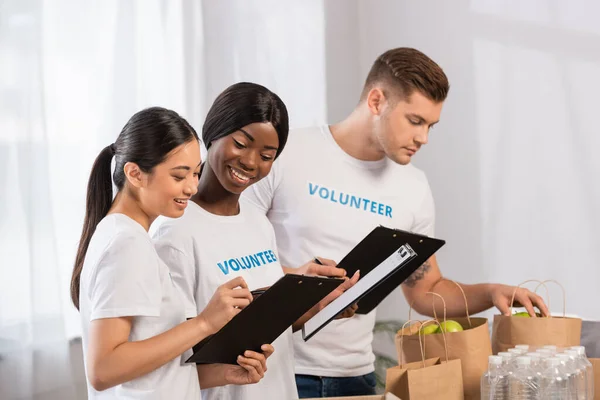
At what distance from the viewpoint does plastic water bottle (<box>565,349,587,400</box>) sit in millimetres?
1549

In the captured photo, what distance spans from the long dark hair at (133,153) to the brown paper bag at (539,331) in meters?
0.83

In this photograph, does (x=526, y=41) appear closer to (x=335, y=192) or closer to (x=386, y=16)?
(x=386, y=16)

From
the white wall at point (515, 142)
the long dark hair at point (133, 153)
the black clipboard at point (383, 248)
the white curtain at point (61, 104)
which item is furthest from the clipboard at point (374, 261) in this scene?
the white wall at point (515, 142)

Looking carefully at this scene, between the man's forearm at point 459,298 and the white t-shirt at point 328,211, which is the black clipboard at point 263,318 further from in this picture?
the man's forearm at point 459,298

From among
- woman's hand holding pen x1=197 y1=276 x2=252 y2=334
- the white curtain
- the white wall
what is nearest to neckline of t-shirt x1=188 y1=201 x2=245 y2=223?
woman's hand holding pen x1=197 y1=276 x2=252 y2=334

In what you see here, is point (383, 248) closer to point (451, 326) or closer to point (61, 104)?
point (451, 326)

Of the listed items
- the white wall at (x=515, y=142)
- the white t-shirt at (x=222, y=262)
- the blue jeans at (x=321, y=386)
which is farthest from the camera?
the white wall at (x=515, y=142)

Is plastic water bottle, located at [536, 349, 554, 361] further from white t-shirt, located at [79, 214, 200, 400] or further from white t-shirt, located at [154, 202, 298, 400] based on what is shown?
white t-shirt, located at [79, 214, 200, 400]

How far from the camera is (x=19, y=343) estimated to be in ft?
Answer: 7.98

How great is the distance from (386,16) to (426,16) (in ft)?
0.74

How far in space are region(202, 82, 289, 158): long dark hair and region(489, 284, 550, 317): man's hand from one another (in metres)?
0.69

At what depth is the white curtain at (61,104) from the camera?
2436mm

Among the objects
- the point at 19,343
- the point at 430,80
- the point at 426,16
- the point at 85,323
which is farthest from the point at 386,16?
the point at 85,323

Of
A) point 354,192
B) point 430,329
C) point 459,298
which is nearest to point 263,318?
point 430,329
